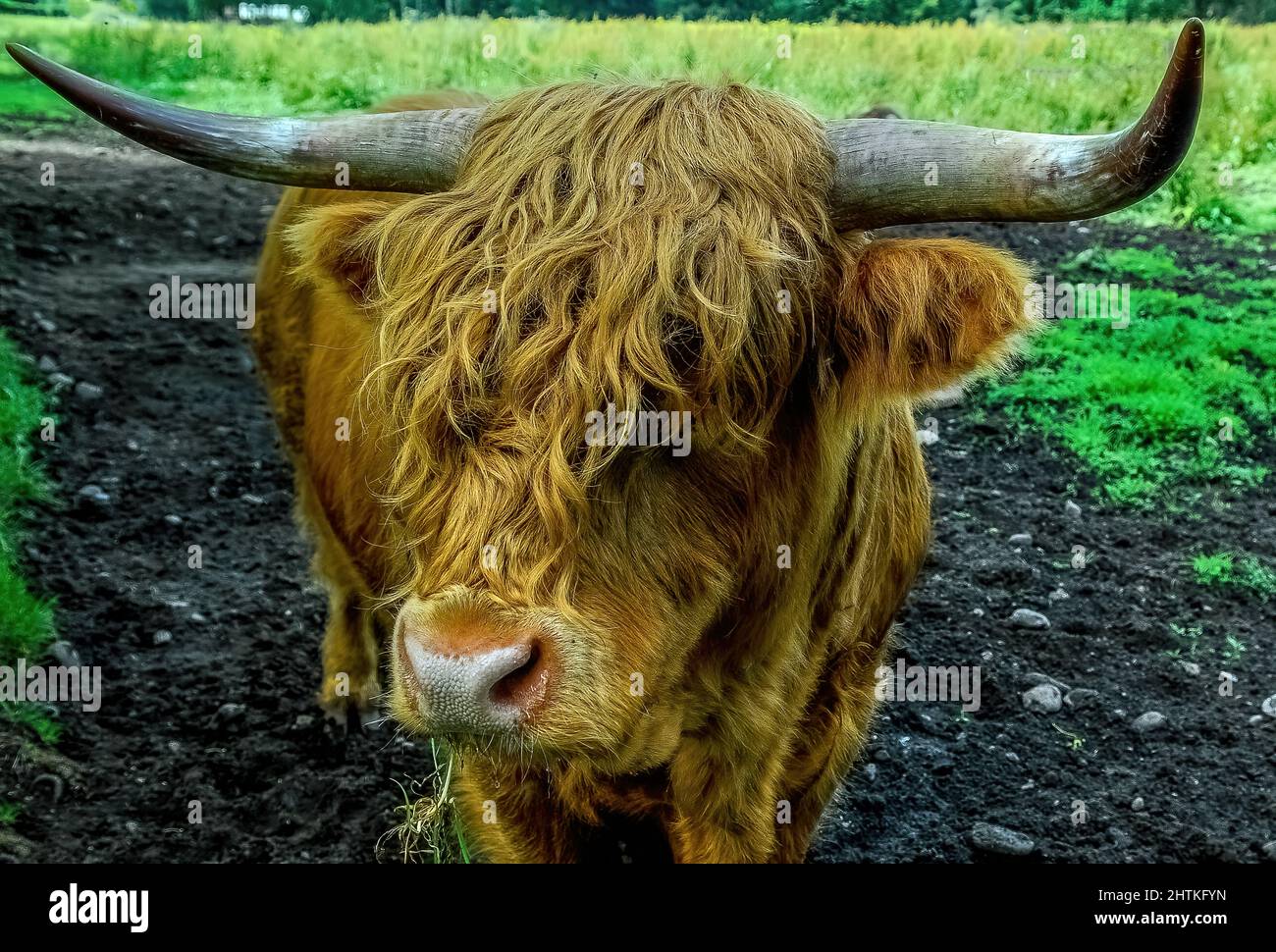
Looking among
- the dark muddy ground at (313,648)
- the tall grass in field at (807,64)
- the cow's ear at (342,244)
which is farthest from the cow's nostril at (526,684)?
the tall grass in field at (807,64)

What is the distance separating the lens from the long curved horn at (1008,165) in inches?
71.0

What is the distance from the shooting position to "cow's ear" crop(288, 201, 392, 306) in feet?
8.79

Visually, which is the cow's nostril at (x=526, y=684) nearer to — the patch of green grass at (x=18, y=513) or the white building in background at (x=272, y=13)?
the patch of green grass at (x=18, y=513)

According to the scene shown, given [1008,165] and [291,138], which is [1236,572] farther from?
[291,138]

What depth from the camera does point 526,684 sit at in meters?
2.03

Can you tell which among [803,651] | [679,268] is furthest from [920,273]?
[803,651]

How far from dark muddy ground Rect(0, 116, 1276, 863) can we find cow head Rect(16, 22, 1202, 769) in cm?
180

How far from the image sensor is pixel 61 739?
3947 mm

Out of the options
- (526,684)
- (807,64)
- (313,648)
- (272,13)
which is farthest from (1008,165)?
(272,13)

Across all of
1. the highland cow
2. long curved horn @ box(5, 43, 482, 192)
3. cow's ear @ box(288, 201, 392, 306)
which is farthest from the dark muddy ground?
long curved horn @ box(5, 43, 482, 192)

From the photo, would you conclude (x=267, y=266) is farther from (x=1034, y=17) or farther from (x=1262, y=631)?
(x=1262, y=631)

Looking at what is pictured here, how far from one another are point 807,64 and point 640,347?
292cm

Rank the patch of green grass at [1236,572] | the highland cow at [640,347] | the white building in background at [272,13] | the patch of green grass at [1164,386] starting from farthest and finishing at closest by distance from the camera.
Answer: the patch of green grass at [1164,386] → the white building in background at [272,13] → the patch of green grass at [1236,572] → the highland cow at [640,347]

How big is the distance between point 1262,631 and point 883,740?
1616 millimetres
